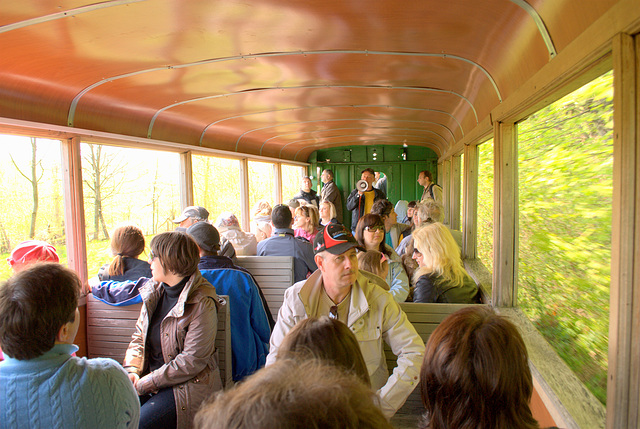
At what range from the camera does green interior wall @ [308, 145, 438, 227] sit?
11.7m

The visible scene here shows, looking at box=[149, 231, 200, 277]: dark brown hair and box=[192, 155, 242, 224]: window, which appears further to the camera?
box=[192, 155, 242, 224]: window

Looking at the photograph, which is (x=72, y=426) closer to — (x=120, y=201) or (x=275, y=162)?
(x=120, y=201)

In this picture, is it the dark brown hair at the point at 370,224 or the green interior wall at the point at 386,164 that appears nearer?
the dark brown hair at the point at 370,224

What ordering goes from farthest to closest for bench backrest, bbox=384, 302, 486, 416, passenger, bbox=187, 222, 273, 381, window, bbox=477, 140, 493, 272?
window, bbox=477, 140, 493, 272 → passenger, bbox=187, 222, 273, 381 → bench backrest, bbox=384, 302, 486, 416

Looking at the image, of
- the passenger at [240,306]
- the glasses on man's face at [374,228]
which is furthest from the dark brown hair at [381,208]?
the passenger at [240,306]

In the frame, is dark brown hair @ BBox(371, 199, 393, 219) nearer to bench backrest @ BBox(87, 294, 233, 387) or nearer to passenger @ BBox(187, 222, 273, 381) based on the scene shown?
passenger @ BBox(187, 222, 273, 381)

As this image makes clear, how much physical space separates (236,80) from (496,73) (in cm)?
226

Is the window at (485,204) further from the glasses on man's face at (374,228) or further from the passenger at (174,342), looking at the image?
the passenger at (174,342)

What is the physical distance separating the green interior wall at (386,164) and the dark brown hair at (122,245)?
8907mm

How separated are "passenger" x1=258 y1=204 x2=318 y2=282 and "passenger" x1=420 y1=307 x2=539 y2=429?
359 cm

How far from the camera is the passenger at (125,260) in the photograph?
353 cm

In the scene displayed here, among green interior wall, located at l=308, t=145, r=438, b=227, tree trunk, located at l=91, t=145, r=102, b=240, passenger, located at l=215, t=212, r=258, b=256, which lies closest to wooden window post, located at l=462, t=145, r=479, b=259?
passenger, located at l=215, t=212, r=258, b=256

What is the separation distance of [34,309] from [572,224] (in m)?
2.44

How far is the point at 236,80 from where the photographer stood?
13.0ft
